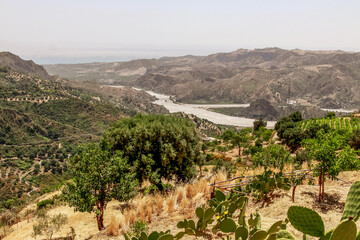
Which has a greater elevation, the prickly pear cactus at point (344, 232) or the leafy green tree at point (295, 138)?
the prickly pear cactus at point (344, 232)

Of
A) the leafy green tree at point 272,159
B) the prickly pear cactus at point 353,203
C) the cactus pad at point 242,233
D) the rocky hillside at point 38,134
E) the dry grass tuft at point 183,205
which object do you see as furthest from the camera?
the rocky hillside at point 38,134

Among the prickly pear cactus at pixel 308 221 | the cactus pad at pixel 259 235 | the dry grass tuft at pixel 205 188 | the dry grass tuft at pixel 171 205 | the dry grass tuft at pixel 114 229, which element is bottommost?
the dry grass tuft at pixel 114 229

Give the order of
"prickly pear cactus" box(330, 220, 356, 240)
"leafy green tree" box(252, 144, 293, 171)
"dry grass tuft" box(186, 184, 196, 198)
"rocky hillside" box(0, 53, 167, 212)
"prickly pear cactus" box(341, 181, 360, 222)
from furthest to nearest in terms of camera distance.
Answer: "rocky hillside" box(0, 53, 167, 212)
"leafy green tree" box(252, 144, 293, 171)
"dry grass tuft" box(186, 184, 196, 198)
"prickly pear cactus" box(341, 181, 360, 222)
"prickly pear cactus" box(330, 220, 356, 240)

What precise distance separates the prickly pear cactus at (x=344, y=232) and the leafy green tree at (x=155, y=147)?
50.0ft

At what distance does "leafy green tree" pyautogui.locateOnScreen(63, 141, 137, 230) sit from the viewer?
→ 38.8 feet

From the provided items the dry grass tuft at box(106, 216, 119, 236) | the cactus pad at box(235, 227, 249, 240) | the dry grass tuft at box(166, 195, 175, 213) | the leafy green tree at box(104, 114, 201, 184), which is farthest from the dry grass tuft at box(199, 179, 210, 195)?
the leafy green tree at box(104, 114, 201, 184)

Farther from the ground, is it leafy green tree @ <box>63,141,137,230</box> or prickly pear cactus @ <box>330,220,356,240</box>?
prickly pear cactus @ <box>330,220,356,240</box>

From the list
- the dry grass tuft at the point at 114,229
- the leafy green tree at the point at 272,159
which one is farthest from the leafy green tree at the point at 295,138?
the dry grass tuft at the point at 114,229

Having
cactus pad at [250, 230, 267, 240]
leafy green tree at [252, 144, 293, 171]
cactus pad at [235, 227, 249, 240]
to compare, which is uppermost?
cactus pad at [250, 230, 267, 240]

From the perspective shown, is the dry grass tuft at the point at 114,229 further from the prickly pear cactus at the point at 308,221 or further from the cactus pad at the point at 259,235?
the prickly pear cactus at the point at 308,221

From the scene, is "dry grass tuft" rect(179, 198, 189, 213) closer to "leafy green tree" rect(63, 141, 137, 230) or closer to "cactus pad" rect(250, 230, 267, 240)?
"leafy green tree" rect(63, 141, 137, 230)

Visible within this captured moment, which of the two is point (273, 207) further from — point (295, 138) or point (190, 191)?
point (295, 138)

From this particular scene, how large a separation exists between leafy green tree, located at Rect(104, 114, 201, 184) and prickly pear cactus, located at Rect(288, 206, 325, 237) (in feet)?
46.7

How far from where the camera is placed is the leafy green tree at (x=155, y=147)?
1809 centimetres
